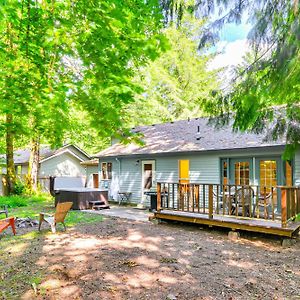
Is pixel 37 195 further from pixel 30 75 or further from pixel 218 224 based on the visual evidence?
pixel 30 75

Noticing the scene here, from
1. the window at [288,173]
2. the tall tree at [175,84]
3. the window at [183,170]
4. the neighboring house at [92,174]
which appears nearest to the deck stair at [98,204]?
the window at [183,170]

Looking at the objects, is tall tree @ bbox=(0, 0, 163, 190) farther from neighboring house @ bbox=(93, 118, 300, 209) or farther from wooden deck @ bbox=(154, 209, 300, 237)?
wooden deck @ bbox=(154, 209, 300, 237)

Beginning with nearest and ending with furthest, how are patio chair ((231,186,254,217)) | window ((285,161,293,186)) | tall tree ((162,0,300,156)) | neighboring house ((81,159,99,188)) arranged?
tall tree ((162,0,300,156)) → patio chair ((231,186,254,217)) → window ((285,161,293,186)) → neighboring house ((81,159,99,188))

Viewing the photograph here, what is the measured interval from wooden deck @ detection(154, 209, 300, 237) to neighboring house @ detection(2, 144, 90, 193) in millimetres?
18905

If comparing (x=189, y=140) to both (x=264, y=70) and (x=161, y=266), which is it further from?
(x=264, y=70)

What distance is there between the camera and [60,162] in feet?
89.2

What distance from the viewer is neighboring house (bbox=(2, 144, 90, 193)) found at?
2622 cm

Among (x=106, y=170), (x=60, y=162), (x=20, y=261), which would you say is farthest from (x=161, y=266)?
(x=60, y=162)

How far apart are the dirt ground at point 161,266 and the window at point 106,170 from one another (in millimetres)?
8444

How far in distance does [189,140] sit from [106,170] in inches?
206

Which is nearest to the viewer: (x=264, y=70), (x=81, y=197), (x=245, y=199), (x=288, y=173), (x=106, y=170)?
(x=264, y=70)

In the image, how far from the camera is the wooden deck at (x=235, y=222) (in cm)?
700

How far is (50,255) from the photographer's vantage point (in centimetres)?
568

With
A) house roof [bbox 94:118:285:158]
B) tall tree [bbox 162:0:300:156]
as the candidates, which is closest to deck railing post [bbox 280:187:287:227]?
tall tree [bbox 162:0:300:156]
